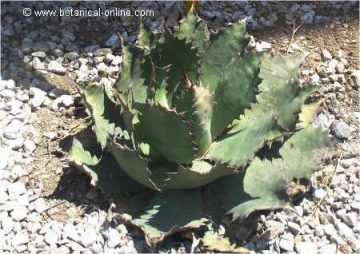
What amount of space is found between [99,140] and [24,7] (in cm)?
97

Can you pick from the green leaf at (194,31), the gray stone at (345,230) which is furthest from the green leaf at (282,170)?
the green leaf at (194,31)

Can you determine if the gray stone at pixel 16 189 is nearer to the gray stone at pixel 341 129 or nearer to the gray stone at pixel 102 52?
the gray stone at pixel 102 52

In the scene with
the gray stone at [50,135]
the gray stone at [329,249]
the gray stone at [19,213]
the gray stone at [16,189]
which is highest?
the gray stone at [50,135]

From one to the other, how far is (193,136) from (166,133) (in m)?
0.09

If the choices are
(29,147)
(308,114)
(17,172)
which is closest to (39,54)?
(29,147)

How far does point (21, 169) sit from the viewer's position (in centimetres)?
213

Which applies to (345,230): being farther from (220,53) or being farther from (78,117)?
(78,117)

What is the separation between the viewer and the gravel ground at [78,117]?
1.98 m

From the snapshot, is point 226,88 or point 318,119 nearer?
point 226,88

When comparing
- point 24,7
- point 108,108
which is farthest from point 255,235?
point 24,7

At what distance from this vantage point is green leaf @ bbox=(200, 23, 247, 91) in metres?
2.01

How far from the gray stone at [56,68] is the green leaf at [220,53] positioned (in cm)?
65

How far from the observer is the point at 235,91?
1958mm

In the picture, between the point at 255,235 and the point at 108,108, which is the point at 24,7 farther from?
the point at 255,235
